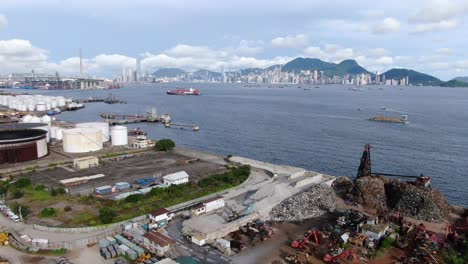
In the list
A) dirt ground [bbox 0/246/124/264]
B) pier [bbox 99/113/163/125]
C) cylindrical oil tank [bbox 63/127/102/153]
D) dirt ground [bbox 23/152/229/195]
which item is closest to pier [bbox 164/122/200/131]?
pier [bbox 99/113/163/125]

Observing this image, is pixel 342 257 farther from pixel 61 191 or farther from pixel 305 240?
pixel 61 191

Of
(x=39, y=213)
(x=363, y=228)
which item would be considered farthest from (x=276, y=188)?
(x=39, y=213)

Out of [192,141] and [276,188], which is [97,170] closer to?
[276,188]

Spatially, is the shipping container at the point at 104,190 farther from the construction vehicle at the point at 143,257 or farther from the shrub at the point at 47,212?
the construction vehicle at the point at 143,257

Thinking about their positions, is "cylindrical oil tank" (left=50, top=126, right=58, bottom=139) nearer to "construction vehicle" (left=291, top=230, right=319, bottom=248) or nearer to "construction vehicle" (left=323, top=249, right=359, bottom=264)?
"construction vehicle" (left=291, top=230, right=319, bottom=248)

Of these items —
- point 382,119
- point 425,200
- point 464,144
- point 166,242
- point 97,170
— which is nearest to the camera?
point 166,242

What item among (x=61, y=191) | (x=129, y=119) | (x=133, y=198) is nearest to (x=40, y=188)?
(x=61, y=191)
